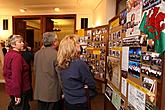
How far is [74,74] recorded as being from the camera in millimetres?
2068

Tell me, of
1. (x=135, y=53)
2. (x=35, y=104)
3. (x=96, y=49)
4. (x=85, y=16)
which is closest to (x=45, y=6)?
(x=85, y=16)

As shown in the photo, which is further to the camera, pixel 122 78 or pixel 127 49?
pixel 122 78

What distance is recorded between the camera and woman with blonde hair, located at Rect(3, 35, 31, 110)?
2570 mm

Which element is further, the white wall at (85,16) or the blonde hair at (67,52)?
the white wall at (85,16)

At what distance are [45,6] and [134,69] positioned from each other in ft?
18.3

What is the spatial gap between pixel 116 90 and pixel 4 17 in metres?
6.74

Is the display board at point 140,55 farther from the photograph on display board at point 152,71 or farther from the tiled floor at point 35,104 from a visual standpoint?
the tiled floor at point 35,104

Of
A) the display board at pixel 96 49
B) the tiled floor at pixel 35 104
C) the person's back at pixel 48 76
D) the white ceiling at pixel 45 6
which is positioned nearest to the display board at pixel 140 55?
the person's back at pixel 48 76

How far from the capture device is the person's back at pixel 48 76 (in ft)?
8.60

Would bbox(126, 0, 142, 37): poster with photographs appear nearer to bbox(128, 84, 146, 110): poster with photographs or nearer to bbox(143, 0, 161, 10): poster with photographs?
bbox(143, 0, 161, 10): poster with photographs

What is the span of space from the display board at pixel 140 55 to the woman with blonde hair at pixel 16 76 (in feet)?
4.09

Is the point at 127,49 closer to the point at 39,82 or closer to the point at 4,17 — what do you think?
the point at 39,82

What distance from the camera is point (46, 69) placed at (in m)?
2.63

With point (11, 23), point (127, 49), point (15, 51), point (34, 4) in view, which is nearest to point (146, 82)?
point (127, 49)
